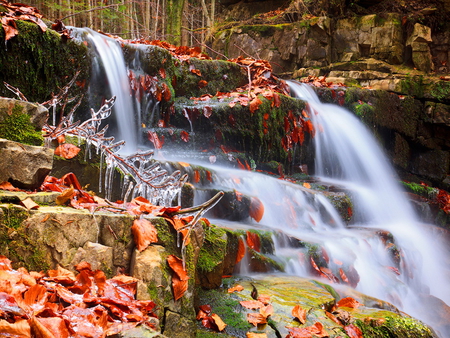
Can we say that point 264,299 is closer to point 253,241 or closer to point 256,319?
point 256,319

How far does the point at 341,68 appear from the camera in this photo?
988 centimetres

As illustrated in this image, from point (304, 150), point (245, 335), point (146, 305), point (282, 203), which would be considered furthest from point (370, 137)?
point (146, 305)

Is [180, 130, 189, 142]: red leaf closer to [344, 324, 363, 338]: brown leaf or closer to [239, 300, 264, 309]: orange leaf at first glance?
[239, 300, 264, 309]: orange leaf

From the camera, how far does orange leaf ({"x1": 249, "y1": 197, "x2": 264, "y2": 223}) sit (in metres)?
4.07

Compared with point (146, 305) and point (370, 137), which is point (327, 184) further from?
point (146, 305)

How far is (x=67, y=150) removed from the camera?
281cm

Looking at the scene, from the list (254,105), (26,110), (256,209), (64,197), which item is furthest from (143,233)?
(254,105)

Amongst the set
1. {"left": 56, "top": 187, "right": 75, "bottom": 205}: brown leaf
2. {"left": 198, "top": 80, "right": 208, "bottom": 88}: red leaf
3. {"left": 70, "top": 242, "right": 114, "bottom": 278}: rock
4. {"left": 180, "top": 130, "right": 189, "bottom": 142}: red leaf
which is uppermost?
{"left": 198, "top": 80, "right": 208, "bottom": 88}: red leaf

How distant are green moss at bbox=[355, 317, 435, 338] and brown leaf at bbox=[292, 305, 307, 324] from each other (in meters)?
0.39

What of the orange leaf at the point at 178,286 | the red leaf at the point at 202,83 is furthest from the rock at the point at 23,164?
the red leaf at the point at 202,83

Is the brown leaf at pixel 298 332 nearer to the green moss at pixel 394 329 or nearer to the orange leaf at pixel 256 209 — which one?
the green moss at pixel 394 329

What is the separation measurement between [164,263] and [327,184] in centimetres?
468

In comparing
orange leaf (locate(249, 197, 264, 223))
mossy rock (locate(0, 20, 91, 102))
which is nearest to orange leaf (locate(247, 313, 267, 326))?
orange leaf (locate(249, 197, 264, 223))

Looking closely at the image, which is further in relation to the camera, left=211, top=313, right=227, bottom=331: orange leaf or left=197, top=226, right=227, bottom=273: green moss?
left=197, top=226, right=227, bottom=273: green moss
